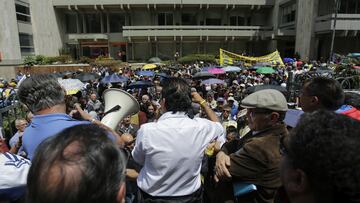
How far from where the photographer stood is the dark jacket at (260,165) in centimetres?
192

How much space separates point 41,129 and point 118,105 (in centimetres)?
138

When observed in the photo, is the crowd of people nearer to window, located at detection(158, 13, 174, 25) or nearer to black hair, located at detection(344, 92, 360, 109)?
black hair, located at detection(344, 92, 360, 109)

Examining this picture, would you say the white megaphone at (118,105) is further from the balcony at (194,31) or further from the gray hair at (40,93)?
the balcony at (194,31)

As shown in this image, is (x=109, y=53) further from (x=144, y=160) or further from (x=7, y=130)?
(x=144, y=160)

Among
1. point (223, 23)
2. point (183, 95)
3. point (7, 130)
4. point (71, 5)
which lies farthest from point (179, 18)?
point (183, 95)

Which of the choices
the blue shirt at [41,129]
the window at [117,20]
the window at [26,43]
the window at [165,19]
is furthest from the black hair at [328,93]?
the window at [117,20]

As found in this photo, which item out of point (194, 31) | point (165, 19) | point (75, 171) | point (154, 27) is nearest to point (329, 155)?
point (75, 171)

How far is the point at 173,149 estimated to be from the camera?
2299 millimetres

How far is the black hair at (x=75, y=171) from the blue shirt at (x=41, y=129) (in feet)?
3.32

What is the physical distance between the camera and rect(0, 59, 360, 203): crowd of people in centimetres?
100

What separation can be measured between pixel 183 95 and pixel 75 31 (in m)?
40.1

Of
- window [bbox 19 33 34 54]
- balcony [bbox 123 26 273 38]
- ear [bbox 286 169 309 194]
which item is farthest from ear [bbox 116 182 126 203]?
window [bbox 19 33 34 54]

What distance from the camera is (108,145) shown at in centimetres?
108

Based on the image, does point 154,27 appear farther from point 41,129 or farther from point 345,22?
point 41,129
